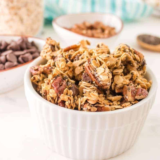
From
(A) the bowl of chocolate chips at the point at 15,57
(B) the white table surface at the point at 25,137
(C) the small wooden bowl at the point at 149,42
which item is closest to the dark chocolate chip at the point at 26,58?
(A) the bowl of chocolate chips at the point at 15,57

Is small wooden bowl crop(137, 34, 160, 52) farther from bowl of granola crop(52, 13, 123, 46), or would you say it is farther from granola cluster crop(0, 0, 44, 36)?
granola cluster crop(0, 0, 44, 36)

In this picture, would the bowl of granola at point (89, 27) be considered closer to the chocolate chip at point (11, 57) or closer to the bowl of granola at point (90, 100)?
the chocolate chip at point (11, 57)

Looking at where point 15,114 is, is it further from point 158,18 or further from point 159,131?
point 158,18

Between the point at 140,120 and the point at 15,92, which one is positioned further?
the point at 15,92

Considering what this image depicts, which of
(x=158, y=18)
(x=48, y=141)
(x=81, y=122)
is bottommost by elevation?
(x=158, y=18)

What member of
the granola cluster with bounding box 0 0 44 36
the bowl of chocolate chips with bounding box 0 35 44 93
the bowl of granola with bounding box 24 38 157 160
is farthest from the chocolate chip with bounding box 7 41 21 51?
the bowl of granola with bounding box 24 38 157 160

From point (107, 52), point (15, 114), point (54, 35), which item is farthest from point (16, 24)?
point (107, 52)

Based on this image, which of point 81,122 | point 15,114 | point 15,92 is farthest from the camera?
point 15,92
